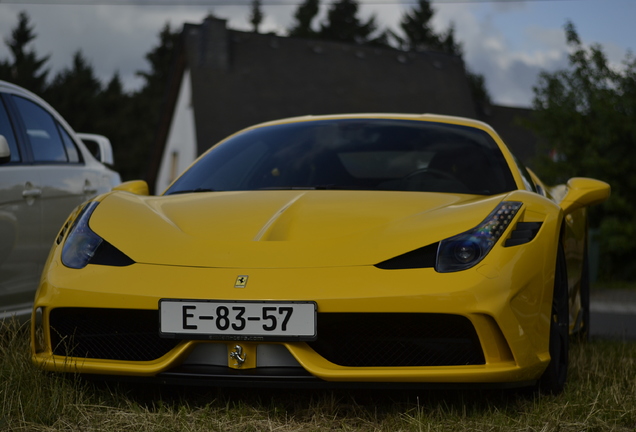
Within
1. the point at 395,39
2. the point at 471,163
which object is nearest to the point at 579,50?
the point at 471,163

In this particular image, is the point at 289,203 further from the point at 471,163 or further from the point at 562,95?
the point at 562,95

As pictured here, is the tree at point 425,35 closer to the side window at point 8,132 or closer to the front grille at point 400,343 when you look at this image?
the side window at point 8,132

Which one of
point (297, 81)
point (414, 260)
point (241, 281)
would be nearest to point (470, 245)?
point (414, 260)

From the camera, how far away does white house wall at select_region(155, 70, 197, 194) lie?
2941cm

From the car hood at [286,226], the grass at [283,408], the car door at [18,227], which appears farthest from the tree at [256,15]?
the grass at [283,408]

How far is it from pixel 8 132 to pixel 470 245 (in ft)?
10.1

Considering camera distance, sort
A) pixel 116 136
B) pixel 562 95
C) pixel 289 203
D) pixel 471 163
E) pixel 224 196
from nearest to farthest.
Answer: pixel 289 203, pixel 224 196, pixel 471 163, pixel 562 95, pixel 116 136

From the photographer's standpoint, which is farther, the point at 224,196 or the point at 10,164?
the point at 10,164

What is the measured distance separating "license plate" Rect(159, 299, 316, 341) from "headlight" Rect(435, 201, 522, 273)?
50cm

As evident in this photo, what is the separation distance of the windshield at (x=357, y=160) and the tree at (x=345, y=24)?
2287 inches

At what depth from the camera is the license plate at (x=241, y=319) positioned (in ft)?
9.66

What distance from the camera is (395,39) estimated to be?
2502 inches

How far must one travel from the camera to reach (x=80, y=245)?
134 inches

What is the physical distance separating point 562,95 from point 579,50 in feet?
2.63
